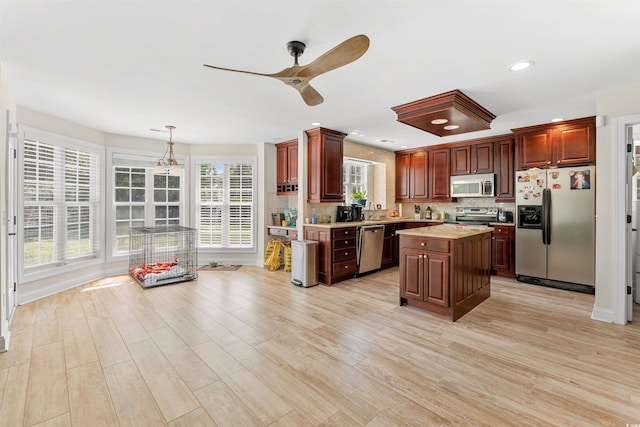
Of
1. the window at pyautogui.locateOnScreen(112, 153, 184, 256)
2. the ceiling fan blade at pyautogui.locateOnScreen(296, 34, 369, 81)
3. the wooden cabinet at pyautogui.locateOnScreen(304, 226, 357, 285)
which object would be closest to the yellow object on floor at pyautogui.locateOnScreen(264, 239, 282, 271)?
the wooden cabinet at pyautogui.locateOnScreen(304, 226, 357, 285)

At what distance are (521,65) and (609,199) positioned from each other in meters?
1.84

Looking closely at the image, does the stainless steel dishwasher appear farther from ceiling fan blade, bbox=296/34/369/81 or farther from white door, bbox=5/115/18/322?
white door, bbox=5/115/18/322

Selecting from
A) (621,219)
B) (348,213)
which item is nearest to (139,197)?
(348,213)

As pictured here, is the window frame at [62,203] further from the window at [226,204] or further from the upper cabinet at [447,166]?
the upper cabinet at [447,166]

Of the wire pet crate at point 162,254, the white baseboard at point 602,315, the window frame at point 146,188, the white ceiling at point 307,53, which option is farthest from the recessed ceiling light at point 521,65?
the wire pet crate at point 162,254

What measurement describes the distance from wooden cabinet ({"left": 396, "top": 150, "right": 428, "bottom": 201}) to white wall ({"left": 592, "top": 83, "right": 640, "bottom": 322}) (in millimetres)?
3240

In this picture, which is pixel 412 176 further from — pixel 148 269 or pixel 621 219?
pixel 148 269

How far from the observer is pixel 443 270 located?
3.26 metres

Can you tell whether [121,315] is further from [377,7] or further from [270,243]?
[377,7]

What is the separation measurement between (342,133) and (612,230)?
3.75 m

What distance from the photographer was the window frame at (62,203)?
377 cm

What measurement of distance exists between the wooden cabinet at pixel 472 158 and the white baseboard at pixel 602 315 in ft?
9.34

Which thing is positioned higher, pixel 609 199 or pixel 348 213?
pixel 609 199

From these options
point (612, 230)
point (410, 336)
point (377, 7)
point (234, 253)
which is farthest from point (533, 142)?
point (234, 253)
